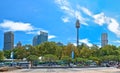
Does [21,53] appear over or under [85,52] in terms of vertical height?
over

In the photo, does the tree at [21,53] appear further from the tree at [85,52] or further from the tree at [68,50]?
the tree at [85,52]

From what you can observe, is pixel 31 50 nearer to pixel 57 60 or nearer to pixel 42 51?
pixel 42 51

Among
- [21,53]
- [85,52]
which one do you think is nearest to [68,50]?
[85,52]

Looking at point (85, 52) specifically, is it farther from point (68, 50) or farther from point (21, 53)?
point (21, 53)

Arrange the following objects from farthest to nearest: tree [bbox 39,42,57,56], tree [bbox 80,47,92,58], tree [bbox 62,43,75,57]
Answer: tree [bbox 39,42,57,56] → tree [bbox 80,47,92,58] → tree [bbox 62,43,75,57]

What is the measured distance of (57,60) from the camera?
120562 millimetres

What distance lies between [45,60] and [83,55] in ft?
54.5

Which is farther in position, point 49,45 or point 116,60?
point 49,45

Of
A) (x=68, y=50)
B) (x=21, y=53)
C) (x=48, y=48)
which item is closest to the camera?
(x=68, y=50)

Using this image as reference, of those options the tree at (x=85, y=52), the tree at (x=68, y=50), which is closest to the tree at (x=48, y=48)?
the tree at (x=68, y=50)

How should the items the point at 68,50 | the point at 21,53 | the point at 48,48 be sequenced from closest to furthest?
the point at 68,50 → the point at 48,48 → the point at 21,53

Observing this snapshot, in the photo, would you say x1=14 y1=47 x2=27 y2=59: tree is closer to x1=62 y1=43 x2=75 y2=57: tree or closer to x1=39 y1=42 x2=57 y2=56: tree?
x1=39 y1=42 x2=57 y2=56: tree

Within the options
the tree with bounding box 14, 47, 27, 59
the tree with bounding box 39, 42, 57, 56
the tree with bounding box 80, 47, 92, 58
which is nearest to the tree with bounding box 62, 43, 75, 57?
the tree with bounding box 80, 47, 92, 58

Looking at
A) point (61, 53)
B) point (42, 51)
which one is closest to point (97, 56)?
point (61, 53)
